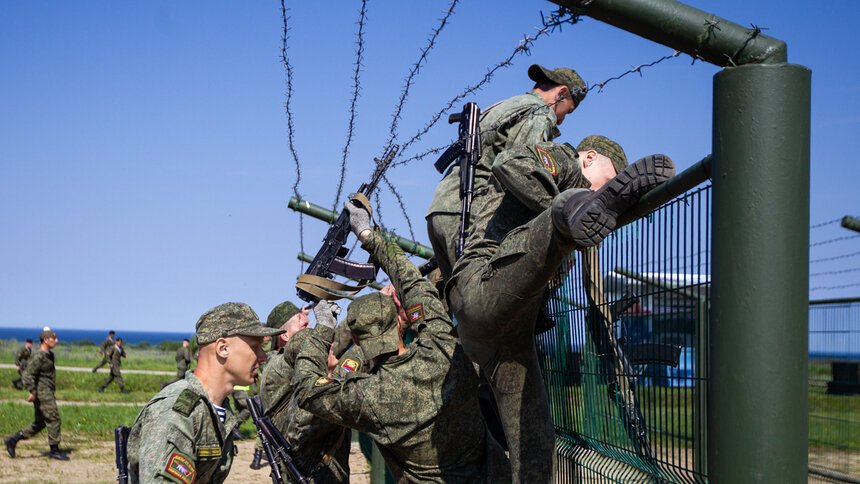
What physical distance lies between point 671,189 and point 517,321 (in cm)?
87

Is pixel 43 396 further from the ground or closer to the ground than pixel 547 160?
closer to the ground

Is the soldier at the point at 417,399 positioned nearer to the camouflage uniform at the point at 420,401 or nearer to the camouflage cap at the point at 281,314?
the camouflage uniform at the point at 420,401

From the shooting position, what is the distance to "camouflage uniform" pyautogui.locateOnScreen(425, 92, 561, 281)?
4.00m

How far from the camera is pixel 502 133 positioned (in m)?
4.23

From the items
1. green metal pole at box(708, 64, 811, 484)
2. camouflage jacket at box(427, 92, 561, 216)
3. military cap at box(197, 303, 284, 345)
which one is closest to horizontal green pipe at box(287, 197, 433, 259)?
camouflage jacket at box(427, 92, 561, 216)

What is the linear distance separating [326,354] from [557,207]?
104 inches

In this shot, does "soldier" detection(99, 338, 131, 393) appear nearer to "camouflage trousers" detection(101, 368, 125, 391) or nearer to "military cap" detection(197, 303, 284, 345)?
"camouflage trousers" detection(101, 368, 125, 391)

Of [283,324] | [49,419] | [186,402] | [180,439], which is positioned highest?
[283,324]

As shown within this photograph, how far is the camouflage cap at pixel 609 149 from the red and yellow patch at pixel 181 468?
6.86 ft

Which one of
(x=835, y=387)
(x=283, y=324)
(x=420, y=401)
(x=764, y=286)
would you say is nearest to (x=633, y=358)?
(x=764, y=286)

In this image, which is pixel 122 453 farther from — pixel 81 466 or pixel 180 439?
pixel 81 466

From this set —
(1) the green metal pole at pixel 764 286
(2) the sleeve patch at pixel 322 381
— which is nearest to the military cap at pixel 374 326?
(2) the sleeve patch at pixel 322 381

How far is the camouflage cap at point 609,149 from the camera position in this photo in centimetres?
365

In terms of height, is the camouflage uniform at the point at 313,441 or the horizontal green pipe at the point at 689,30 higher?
the horizontal green pipe at the point at 689,30
